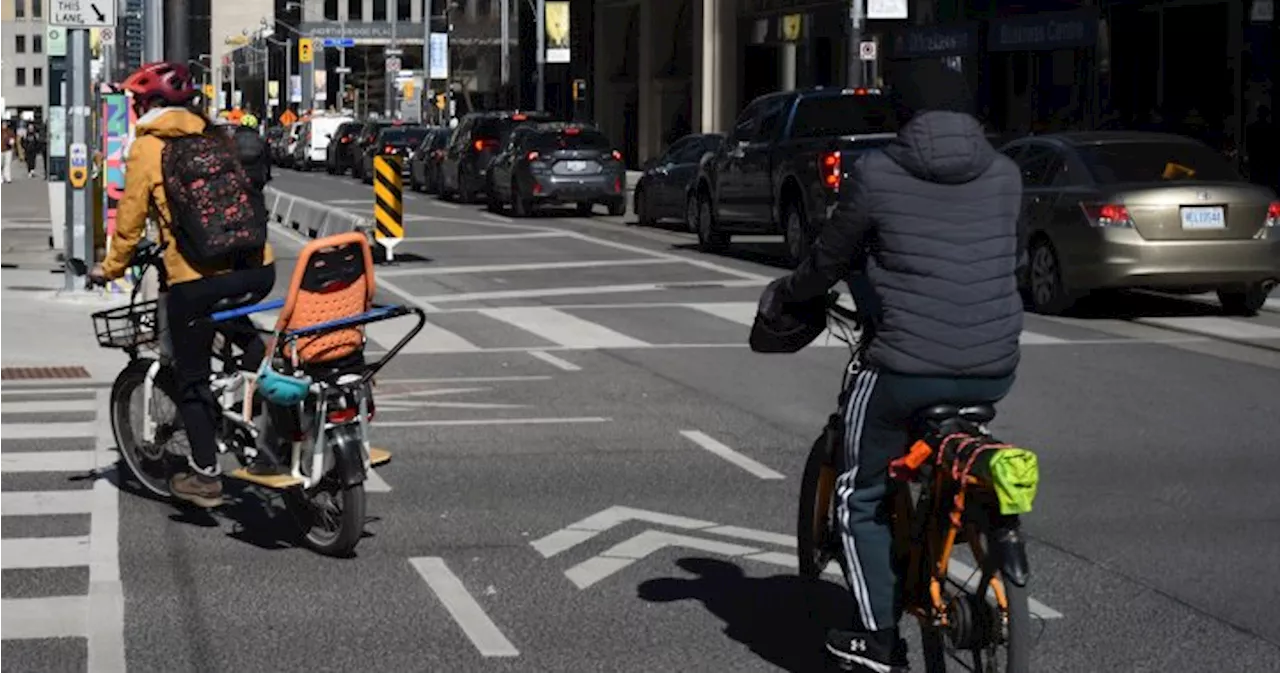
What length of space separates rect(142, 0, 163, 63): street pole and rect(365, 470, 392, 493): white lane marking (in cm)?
951

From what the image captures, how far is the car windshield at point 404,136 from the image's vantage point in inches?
2196

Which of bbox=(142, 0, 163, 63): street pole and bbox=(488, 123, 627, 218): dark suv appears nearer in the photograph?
bbox=(142, 0, 163, 63): street pole

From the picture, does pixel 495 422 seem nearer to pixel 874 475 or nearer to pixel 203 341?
pixel 203 341

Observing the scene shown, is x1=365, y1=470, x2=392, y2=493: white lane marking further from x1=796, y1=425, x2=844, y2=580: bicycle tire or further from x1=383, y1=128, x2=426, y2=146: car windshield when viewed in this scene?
x1=383, y1=128, x2=426, y2=146: car windshield

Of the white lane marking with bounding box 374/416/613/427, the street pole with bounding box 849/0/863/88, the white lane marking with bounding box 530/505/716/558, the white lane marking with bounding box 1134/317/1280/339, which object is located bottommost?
the white lane marking with bounding box 530/505/716/558

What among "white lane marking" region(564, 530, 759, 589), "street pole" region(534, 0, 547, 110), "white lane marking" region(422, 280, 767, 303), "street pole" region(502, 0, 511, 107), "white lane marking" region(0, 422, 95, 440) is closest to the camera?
"white lane marking" region(564, 530, 759, 589)

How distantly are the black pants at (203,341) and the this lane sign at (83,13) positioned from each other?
11380mm

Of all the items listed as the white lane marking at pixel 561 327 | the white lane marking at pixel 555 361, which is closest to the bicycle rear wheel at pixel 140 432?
the white lane marking at pixel 555 361

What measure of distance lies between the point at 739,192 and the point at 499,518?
17.2 m

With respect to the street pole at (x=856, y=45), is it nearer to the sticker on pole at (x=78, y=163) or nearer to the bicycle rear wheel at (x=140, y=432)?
the sticker on pole at (x=78, y=163)

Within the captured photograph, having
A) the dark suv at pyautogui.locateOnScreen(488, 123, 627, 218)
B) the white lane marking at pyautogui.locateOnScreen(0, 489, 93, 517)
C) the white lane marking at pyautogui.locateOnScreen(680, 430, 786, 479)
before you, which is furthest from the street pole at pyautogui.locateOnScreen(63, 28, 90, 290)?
the dark suv at pyautogui.locateOnScreen(488, 123, 627, 218)

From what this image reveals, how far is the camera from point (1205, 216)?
18.3 meters

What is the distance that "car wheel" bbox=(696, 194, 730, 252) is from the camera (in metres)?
27.6

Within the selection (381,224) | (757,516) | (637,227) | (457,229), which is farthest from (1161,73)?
(757,516)
